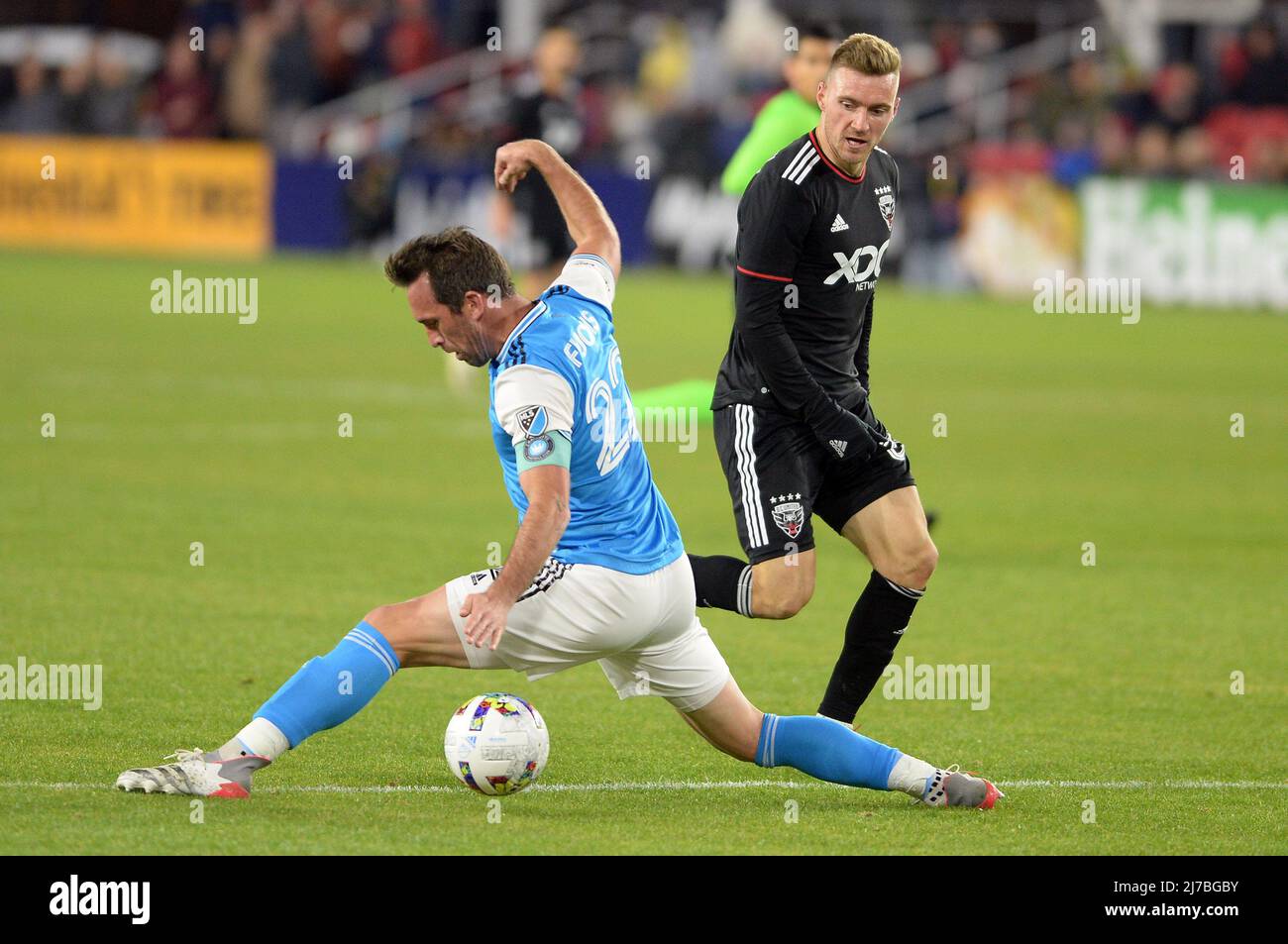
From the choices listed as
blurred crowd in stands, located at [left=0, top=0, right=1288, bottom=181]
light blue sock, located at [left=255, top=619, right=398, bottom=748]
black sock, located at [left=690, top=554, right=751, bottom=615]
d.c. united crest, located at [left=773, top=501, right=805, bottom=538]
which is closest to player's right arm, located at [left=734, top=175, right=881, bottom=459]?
d.c. united crest, located at [left=773, top=501, right=805, bottom=538]

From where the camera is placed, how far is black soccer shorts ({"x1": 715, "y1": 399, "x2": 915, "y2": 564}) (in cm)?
748

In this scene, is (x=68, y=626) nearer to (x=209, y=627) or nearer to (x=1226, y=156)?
(x=209, y=627)

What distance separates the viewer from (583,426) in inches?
238

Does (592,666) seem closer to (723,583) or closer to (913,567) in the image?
(723,583)

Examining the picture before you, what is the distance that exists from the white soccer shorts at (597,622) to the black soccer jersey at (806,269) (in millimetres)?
1288

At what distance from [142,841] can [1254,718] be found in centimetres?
436

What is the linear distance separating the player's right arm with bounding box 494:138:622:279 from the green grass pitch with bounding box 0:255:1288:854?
1693mm

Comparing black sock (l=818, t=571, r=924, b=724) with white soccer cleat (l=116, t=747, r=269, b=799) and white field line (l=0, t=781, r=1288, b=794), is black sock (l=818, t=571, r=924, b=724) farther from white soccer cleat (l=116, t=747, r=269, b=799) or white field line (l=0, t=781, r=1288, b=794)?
white soccer cleat (l=116, t=747, r=269, b=799)

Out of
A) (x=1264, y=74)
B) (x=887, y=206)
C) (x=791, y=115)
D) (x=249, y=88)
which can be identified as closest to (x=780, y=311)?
(x=887, y=206)

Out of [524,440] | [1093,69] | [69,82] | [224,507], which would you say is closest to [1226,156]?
[1093,69]

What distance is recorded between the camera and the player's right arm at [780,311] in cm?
734

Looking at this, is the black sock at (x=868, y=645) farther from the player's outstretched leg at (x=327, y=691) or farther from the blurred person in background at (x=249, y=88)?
the blurred person in background at (x=249, y=88)

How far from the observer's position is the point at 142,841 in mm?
5680

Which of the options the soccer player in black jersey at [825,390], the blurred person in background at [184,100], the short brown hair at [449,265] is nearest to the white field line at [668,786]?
the soccer player in black jersey at [825,390]
